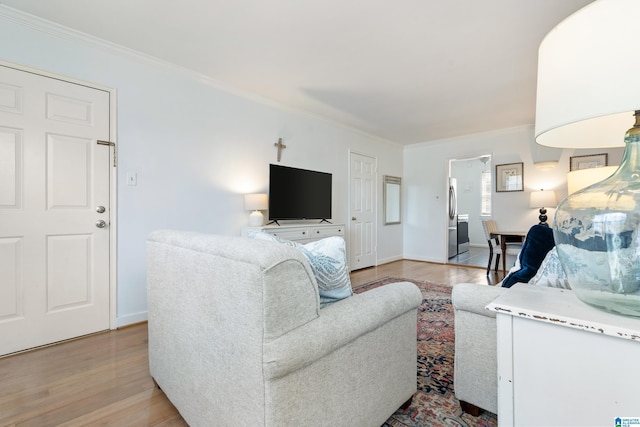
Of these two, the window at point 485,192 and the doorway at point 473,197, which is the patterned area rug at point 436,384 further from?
the window at point 485,192

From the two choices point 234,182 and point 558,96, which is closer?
point 558,96

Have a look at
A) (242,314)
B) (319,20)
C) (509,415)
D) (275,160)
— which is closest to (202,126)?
(275,160)

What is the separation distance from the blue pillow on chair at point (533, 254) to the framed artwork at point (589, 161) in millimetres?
3886

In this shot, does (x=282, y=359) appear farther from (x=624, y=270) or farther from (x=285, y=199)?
(x=285, y=199)

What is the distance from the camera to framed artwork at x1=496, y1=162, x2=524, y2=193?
4792 mm

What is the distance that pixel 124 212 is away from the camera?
2.54m

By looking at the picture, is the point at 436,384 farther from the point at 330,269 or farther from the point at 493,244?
the point at 493,244

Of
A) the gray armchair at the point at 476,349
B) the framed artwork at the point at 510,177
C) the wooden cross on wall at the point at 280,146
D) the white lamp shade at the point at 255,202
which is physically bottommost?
the gray armchair at the point at 476,349

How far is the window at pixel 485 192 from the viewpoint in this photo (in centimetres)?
808

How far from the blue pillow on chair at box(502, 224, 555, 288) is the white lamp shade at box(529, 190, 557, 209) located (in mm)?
3546

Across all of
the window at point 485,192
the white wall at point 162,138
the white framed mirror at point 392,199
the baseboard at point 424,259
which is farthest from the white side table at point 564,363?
the window at point 485,192

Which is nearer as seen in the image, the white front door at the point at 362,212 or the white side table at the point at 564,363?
the white side table at the point at 564,363

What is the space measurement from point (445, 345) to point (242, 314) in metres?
1.81

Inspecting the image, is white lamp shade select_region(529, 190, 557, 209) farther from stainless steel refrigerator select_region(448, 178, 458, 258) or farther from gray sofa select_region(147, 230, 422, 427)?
gray sofa select_region(147, 230, 422, 427)
